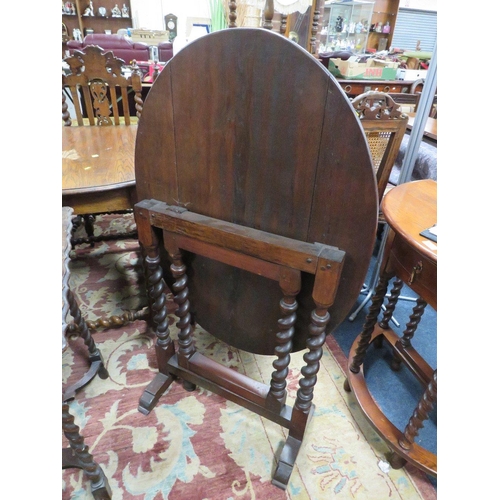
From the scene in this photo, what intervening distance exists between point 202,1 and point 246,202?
580cm

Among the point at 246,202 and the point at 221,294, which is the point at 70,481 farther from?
the point at 246,202

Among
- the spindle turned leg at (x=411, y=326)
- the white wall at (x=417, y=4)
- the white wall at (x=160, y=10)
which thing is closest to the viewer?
the spindle turned leg at (x=411, y=326)

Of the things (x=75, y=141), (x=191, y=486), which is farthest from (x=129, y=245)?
(x=191, y=486)

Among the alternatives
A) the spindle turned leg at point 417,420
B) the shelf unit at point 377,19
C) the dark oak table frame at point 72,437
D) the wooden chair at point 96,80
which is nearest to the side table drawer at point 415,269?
the spindle turned leg at point 417,420

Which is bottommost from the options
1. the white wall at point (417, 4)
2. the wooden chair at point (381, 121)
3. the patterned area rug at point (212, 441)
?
the patterned area rug at point (212, 441)

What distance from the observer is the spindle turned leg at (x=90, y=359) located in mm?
1244

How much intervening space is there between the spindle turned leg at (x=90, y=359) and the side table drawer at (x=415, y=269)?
109 cm

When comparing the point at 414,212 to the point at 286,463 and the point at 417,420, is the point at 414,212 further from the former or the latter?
the point at 286,463

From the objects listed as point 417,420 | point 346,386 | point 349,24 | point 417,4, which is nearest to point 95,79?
point 346,386

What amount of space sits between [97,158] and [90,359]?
823 millimetres

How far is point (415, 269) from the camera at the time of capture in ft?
3.04

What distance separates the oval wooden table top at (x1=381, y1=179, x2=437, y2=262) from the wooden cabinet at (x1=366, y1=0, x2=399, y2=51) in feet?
14.9

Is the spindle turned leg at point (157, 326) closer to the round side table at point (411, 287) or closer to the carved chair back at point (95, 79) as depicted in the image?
the round side table at point (411, 287)

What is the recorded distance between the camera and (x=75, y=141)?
157cm
